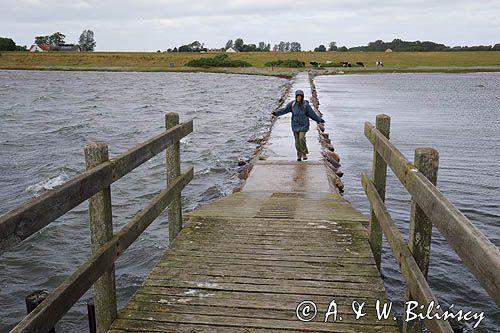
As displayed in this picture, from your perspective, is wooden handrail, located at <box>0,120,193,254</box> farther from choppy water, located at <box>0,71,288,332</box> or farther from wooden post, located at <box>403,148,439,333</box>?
choppy water, located at <box>0,71,288,332</box>

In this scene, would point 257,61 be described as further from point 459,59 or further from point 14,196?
point 14,196

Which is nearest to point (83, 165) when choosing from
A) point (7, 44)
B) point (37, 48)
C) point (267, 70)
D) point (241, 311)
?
point (241, 311)

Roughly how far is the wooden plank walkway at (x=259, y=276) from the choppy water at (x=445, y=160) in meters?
2.18

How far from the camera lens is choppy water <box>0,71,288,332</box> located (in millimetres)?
8281

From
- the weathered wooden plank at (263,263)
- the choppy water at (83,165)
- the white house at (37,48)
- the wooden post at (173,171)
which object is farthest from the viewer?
the white house at (37,48)

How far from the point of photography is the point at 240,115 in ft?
98.7

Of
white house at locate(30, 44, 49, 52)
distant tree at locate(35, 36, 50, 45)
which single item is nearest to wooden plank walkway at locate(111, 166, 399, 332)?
white house at locate(30, 44, 49, 52)

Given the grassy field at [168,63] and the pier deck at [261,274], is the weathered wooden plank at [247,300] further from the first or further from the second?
the grassy field at [168,63]

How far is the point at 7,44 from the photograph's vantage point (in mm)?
141625

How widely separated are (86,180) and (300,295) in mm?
2083

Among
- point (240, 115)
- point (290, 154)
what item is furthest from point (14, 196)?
point (240, 115)

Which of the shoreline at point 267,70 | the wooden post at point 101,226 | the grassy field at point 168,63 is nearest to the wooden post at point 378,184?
the wooden post at point 101,226

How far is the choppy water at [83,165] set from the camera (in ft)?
27.2

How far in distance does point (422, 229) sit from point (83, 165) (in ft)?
47.6
